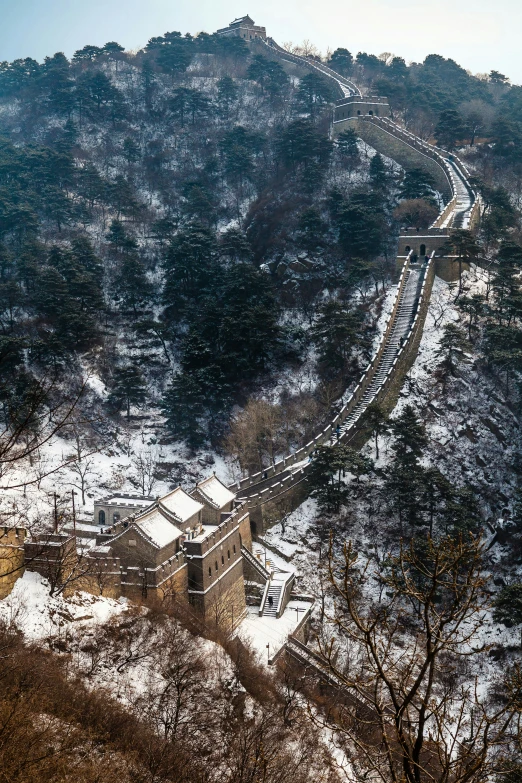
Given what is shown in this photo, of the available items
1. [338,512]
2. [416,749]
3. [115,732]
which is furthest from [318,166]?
[416,749]

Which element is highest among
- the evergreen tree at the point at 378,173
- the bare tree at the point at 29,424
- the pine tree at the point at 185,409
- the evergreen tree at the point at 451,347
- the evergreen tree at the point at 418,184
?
the evergreen tree at the point at 378,173

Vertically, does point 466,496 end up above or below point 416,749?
above

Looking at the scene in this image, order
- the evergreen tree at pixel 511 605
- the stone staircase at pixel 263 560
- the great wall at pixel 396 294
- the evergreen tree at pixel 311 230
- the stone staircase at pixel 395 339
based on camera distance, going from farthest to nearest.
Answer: the evergreen tree at pixel 311 230 < the stone staircase at pixel 395 339 < the great wall at pixel 396 294 < the stone staircase at pixel 263 560 < the evergreen tree at pixel 511 605

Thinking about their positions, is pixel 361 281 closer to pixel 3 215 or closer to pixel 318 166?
pixel 318 166

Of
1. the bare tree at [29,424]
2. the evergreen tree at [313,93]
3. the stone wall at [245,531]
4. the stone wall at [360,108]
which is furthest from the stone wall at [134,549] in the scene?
the evergreen tree at [313,93]

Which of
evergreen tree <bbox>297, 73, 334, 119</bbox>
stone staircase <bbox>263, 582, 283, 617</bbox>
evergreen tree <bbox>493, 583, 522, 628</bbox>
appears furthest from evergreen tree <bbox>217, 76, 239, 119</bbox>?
evergreen tree <bbox>493, 583, 522, 628</bbox>

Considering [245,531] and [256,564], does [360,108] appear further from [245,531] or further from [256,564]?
[256,564]

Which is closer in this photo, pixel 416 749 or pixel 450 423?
pixel 416 749

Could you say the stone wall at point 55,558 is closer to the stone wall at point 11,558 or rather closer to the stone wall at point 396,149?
the stone wall at point 11,558

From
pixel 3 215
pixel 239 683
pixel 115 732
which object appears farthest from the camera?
pixel 3 215
